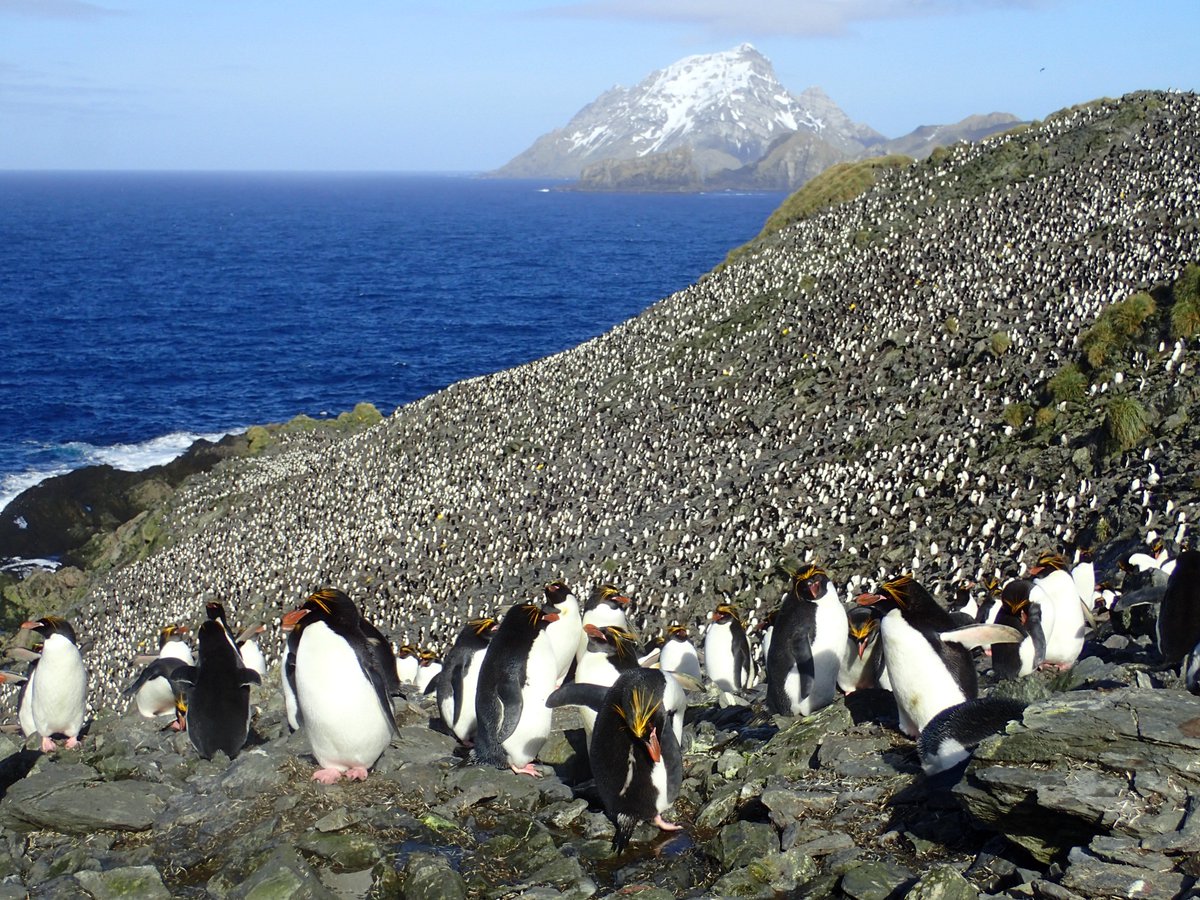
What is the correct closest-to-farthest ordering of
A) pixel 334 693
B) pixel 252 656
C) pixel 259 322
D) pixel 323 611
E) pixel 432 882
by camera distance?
pixel 432 882 → pixel 334 693 → pixel 323 611 → pixel 252 656 → pixel 259 322

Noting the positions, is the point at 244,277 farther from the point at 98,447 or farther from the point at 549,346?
the point at 98,447

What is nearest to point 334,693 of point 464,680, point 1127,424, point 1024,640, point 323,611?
point 323,611

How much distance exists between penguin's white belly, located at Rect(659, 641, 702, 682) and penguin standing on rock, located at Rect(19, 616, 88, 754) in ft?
22.5

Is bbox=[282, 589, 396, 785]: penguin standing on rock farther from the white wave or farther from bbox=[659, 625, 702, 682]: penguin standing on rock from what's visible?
the white wave

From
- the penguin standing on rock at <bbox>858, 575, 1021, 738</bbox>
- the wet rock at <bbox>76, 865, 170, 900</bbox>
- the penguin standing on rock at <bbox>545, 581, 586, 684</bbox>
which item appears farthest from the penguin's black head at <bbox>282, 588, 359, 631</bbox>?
the penguin standing on rock at <bbox>858, 575, 1021, 738</bbox>

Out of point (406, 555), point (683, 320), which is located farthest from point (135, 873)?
point (683, 320)

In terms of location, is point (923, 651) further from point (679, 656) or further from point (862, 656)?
point (679, 656)

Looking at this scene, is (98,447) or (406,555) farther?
(98,447)

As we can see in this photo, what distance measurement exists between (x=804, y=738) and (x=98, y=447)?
5132 centimetres

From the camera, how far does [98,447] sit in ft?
171

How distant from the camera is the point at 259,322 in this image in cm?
9238

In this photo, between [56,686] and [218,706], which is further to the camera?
[56,686]

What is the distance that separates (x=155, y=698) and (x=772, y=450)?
1594 cm

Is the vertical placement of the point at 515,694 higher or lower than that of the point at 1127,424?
lower
